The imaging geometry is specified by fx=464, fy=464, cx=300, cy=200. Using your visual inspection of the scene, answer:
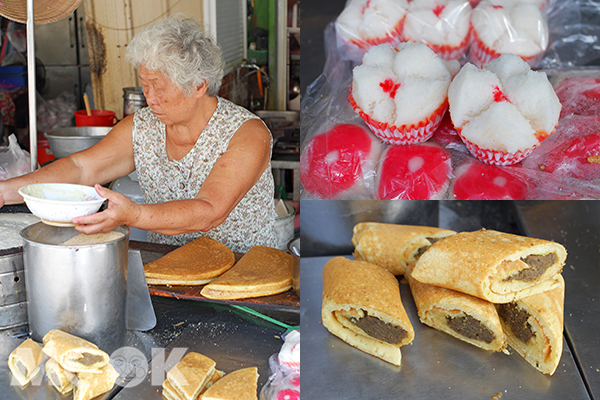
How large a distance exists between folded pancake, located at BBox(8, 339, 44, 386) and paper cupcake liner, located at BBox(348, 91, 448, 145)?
98 cm

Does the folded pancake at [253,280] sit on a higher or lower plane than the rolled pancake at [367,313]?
higher

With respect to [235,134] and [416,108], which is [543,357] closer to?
[416,108]

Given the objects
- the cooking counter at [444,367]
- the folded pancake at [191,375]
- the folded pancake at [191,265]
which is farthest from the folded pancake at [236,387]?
the folded pancake at [191,265]

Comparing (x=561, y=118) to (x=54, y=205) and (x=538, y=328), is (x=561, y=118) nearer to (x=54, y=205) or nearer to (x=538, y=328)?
(x=538, y=328)

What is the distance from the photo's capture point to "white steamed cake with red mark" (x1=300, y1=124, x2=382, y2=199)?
2.87 ft

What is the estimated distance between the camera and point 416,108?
0.81m

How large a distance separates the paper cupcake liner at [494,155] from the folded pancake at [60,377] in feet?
3.44

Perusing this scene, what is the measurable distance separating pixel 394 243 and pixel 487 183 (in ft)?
2.96

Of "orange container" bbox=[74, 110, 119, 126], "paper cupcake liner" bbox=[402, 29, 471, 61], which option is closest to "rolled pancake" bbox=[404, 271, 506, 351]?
"paper cupcake liner" bbox=[402, 29, 471, 61]

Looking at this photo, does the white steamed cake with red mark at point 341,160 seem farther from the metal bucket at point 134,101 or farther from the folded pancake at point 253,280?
the metal bucket at point 134,101

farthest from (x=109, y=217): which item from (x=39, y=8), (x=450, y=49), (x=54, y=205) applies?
(x=39, y=8)

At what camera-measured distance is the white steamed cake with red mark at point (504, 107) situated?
761 mm

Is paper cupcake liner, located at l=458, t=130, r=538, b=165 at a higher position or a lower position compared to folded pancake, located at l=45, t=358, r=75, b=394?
higher

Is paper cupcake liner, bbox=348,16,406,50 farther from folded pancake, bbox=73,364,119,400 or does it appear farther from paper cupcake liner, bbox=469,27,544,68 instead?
folded pancake, bbox=73,364,119,400
